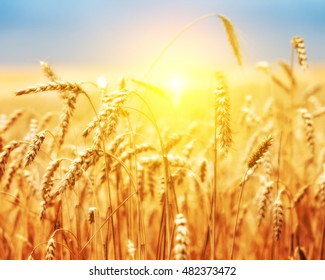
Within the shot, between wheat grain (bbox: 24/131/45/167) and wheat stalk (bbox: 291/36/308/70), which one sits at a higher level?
wheat stalk (bbox: 291/36/308/70)

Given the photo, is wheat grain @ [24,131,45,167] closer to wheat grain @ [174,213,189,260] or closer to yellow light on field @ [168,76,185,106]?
wheat grain @ [174,213,189,260]

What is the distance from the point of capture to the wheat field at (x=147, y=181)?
143 cm

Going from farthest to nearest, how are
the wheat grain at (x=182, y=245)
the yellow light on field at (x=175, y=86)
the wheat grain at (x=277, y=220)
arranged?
the yellow light on field at (x=175, y=86), the wheat grain at (x=277, y=220), the wheat grain at (x=182, y=245)

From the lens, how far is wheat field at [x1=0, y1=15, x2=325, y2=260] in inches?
56.4

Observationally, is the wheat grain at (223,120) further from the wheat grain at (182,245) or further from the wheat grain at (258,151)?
the wheat grain at (182,245)

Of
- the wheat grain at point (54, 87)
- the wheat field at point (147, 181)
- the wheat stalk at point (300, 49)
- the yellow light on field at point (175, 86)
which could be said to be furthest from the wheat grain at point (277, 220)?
the yellow light on field at point (175, 86)

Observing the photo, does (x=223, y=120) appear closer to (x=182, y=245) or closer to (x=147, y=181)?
(x=182, y=245)

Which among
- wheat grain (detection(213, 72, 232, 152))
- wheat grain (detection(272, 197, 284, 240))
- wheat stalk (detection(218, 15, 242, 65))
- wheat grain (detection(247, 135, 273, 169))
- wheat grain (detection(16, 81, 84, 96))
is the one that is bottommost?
wheat grain (detection(272, 197, 284, 240))

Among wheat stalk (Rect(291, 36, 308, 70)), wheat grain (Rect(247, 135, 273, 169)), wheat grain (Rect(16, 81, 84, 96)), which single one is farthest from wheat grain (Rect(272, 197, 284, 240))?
wheat grain (Rect(16, 81, 84, 96))

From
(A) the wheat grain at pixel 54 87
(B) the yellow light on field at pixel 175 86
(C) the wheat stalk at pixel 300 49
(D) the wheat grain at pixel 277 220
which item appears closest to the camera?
(A) the wheat grain at pixel 54 87

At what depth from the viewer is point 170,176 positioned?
161 cm

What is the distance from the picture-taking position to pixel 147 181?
2.35 meters
